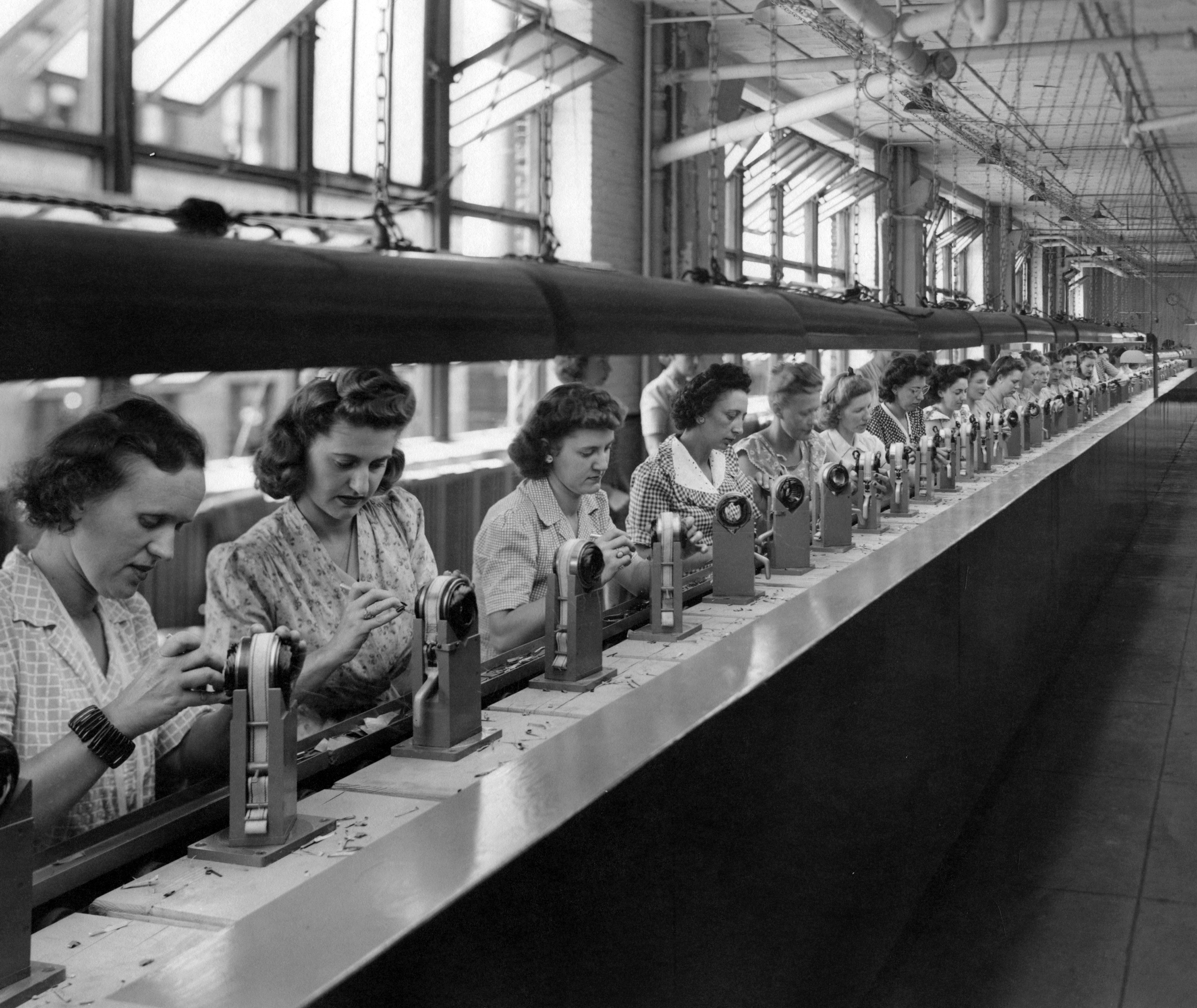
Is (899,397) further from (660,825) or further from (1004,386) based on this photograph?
(660,825)

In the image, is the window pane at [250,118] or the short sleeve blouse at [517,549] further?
the window pane at [250,118]

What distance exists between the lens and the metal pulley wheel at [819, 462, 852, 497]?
13.7ft

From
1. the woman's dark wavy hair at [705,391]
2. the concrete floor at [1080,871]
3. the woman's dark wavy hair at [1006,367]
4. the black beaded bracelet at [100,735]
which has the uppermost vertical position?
the woman's dark wavy hair at [1006,367]

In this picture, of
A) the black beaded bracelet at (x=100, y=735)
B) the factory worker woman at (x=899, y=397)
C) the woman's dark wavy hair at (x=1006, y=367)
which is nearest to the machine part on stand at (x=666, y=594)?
the black beaded bracelet at (x=100, y=735)

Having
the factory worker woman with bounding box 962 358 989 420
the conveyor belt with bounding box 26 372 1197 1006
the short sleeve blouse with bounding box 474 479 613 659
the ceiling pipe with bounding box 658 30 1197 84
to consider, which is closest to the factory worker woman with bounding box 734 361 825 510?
the conveyor belt with bounding box 26 372 1197 1006

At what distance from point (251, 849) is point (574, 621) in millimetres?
947

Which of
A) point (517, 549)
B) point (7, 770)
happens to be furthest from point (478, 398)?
point (7, 770)

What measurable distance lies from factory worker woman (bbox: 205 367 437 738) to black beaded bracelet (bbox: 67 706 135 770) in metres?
0.71

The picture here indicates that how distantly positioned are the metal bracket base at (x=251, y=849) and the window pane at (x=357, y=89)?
15.4 ft

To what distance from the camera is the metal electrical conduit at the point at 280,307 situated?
1.16m

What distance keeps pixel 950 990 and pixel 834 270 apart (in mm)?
12648

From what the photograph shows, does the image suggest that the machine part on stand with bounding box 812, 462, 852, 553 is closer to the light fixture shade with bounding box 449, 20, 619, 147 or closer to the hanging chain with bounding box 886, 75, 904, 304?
the hanging chain with bounding box 886, 75, 904, 304

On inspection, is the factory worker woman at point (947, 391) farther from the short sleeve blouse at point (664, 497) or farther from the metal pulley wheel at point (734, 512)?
the metal pulley wheel at point (734, 512)

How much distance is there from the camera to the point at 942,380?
27.5 ft
